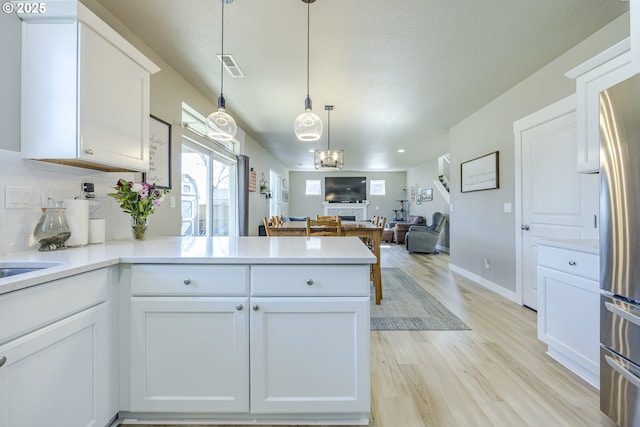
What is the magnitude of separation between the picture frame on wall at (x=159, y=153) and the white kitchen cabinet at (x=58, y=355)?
4.81 feet

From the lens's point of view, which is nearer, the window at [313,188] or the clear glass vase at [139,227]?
the clear glass vase at [139,227]

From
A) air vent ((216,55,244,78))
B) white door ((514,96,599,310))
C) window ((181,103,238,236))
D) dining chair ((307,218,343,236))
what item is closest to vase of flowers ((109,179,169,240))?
window ((181,103,238,236))

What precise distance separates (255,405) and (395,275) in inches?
138

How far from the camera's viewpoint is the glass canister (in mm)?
1448

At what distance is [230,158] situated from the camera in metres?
4.58

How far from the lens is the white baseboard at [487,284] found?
3.22 m

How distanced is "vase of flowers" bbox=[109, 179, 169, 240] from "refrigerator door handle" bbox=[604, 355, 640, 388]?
273cm

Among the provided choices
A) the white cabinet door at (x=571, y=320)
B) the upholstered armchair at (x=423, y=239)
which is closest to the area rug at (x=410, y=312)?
the white cabinet door at (x=571, y=320)

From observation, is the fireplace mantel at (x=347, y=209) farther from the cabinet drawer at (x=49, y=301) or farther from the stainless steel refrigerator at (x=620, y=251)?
the cabinet drawer at (x=49, y=301)

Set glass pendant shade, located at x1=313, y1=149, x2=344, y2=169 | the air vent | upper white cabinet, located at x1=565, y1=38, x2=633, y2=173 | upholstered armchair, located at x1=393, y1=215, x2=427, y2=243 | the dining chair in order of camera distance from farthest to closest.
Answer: upholstered armchair, located at x1=393, y1=215, x2=427, y2=243
glass pendant shade, located at x1=313, y1=149, x2=344, y2=169
the dining chair
the air vent
upper white cabinet, located at x1=565, y1=38, x2=633, y2=173

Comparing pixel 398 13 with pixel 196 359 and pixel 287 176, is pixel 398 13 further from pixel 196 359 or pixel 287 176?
pixel 287 176

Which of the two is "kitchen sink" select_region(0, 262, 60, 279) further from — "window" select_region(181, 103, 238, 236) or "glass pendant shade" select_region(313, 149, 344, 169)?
"glass pendant shade" select_region(313, 149, 344, 169)

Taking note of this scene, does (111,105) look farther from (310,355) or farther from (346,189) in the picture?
(346,189)

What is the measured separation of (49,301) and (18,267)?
37 centimetres
